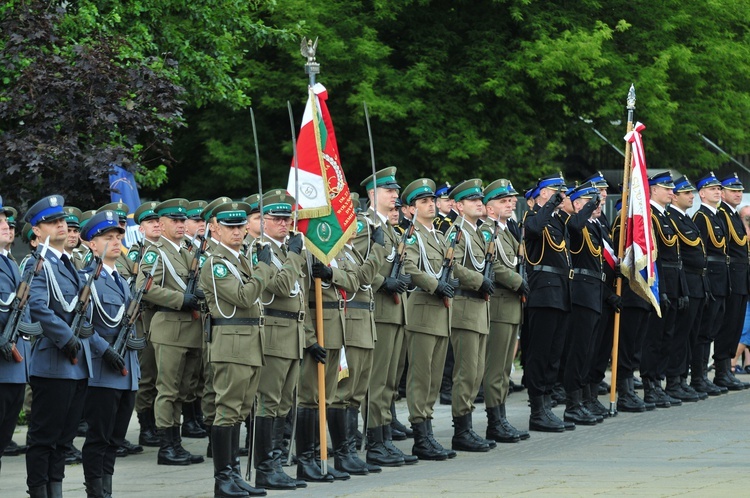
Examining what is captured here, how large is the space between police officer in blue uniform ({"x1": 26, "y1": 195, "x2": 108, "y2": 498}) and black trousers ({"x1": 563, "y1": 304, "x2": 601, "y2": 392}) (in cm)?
553

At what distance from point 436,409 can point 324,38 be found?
10969 millimetres

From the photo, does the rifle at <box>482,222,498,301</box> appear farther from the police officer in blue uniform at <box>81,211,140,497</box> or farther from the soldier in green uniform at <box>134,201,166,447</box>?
the police officer in blue uniform at <box>81,211,140,497</box>

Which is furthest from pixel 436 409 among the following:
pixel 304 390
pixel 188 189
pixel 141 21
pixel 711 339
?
pixel 188 189

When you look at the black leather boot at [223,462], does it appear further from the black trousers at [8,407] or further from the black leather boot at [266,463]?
the black trousers at [8,407]

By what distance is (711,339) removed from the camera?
1569cm

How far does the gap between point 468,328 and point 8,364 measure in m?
4.28

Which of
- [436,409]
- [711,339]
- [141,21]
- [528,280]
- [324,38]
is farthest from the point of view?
[324,38]

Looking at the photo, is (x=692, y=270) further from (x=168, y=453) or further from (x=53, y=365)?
(x=53, y=365)

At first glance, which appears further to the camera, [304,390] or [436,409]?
[436,409]

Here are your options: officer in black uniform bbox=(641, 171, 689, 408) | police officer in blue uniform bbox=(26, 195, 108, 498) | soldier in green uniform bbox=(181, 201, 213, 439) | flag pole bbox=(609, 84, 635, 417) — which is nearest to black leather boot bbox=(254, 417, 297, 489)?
police officer in blue uniform bbox=(26, 195, 108, 498)

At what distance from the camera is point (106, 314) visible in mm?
9195

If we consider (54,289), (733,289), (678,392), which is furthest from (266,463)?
(733,289)

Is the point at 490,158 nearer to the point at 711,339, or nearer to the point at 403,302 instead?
the point at 711,339

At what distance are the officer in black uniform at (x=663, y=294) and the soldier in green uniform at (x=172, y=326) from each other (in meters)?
5.11
